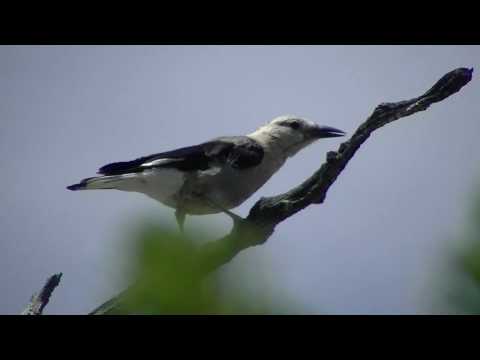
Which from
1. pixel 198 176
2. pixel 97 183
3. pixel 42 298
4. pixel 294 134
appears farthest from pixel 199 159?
pixel 42 298

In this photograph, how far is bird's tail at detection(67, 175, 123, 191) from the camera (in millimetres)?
5012

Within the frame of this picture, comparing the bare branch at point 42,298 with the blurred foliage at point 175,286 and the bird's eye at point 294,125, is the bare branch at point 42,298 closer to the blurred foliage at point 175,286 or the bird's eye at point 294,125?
the blurred foliage at point 175,286

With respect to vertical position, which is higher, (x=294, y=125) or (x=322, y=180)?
(x=294, y=125)

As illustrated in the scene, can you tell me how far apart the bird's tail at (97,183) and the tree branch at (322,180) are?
2009mm

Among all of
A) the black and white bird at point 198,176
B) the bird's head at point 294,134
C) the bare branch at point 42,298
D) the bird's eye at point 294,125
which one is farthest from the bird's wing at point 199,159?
the bare branch at point 42,298

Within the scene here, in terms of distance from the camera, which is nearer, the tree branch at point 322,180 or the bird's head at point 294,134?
the tree branch at point 322,180

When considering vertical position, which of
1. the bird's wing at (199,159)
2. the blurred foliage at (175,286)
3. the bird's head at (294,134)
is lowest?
the blurred foliage at (175,286)

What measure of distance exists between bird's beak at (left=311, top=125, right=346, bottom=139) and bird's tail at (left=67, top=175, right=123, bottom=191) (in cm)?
214

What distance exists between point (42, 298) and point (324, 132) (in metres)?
3.43

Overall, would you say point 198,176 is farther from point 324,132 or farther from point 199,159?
point 324,132

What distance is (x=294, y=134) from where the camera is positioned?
6.00 metres

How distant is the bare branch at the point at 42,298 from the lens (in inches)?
141
